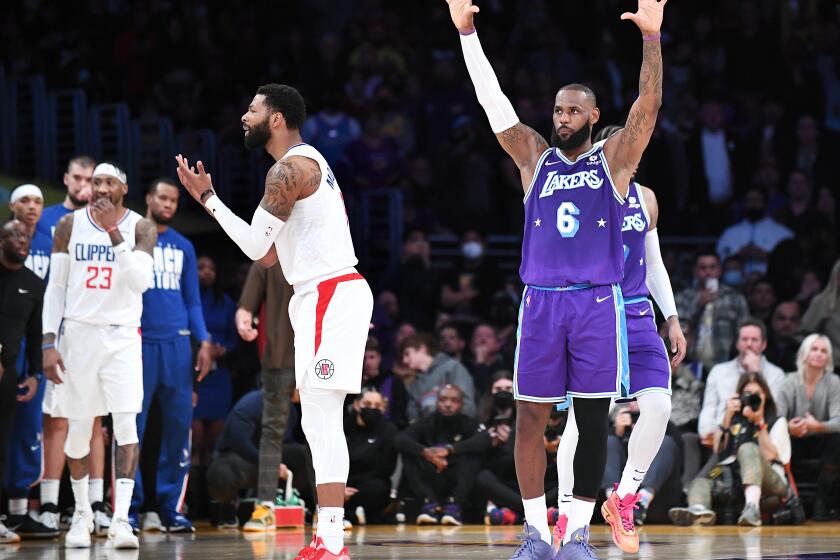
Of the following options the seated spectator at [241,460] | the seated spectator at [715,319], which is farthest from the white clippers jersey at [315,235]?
the seated spectator at [715,319]

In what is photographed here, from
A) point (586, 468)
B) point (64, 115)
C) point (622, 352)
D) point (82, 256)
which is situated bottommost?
point (586, 468)

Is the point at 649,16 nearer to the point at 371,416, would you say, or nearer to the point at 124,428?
the point at 124,428

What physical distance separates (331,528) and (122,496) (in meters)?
2.66

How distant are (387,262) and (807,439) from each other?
539 centimetres

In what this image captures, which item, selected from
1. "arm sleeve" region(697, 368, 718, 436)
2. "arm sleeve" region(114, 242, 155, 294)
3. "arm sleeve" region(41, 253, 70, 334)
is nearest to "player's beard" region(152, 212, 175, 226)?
"arm sleeve" region(41, 253, 70, 334)

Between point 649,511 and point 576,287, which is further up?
point 576,287

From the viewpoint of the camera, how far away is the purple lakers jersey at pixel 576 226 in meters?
6.58

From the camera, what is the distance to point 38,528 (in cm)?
962

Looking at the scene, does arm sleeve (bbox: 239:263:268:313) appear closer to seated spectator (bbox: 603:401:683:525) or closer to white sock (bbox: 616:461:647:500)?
seated spectator (bbox: 603:401:683:525)

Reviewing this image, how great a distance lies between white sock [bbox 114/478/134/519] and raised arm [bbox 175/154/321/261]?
277 cm

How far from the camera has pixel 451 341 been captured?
13.1 metres

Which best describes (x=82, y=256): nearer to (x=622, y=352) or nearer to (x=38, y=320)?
(x=38, y=320)

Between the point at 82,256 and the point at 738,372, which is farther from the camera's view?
the point at 738,372

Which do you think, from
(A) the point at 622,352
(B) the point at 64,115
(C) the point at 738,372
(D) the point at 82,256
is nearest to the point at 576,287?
(A) the point at 622,352
